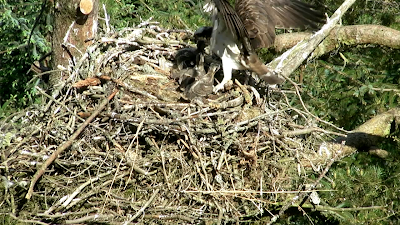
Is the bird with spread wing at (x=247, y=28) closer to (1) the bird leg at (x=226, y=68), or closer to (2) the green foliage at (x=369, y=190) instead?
(1) the bird leg at (x=226, y=68)

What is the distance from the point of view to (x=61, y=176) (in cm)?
461

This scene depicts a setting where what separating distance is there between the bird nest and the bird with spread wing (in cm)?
46

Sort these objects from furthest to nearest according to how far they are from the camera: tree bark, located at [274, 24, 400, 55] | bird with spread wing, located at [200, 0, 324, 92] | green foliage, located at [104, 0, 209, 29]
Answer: green foliage, located at [104, 0, 209, 29]
tree bark, located at [274, 24, 400, 55]
bird with spread wing, located at [200, 0, 324, 92]

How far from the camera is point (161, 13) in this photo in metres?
7.10

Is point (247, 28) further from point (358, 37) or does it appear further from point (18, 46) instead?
point (18, 46)

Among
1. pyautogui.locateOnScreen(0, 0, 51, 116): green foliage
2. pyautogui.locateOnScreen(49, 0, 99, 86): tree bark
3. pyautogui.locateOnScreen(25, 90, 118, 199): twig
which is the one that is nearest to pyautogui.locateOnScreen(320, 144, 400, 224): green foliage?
pyautogui.locateOnScreen(25, 90, 118, 199): twig

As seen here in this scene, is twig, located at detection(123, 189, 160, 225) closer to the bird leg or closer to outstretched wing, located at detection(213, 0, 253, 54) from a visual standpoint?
the bird leg

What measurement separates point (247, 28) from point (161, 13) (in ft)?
6.20

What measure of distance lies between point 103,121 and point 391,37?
9.71 feet

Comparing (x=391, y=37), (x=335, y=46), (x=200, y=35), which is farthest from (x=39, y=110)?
(x=391, y=37)

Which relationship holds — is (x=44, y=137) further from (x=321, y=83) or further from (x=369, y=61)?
(x=369, y=61)

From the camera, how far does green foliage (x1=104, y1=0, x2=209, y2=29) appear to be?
269 inches

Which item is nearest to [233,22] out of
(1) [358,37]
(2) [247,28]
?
(2) [247,28]

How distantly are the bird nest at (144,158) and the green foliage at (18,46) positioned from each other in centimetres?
154
